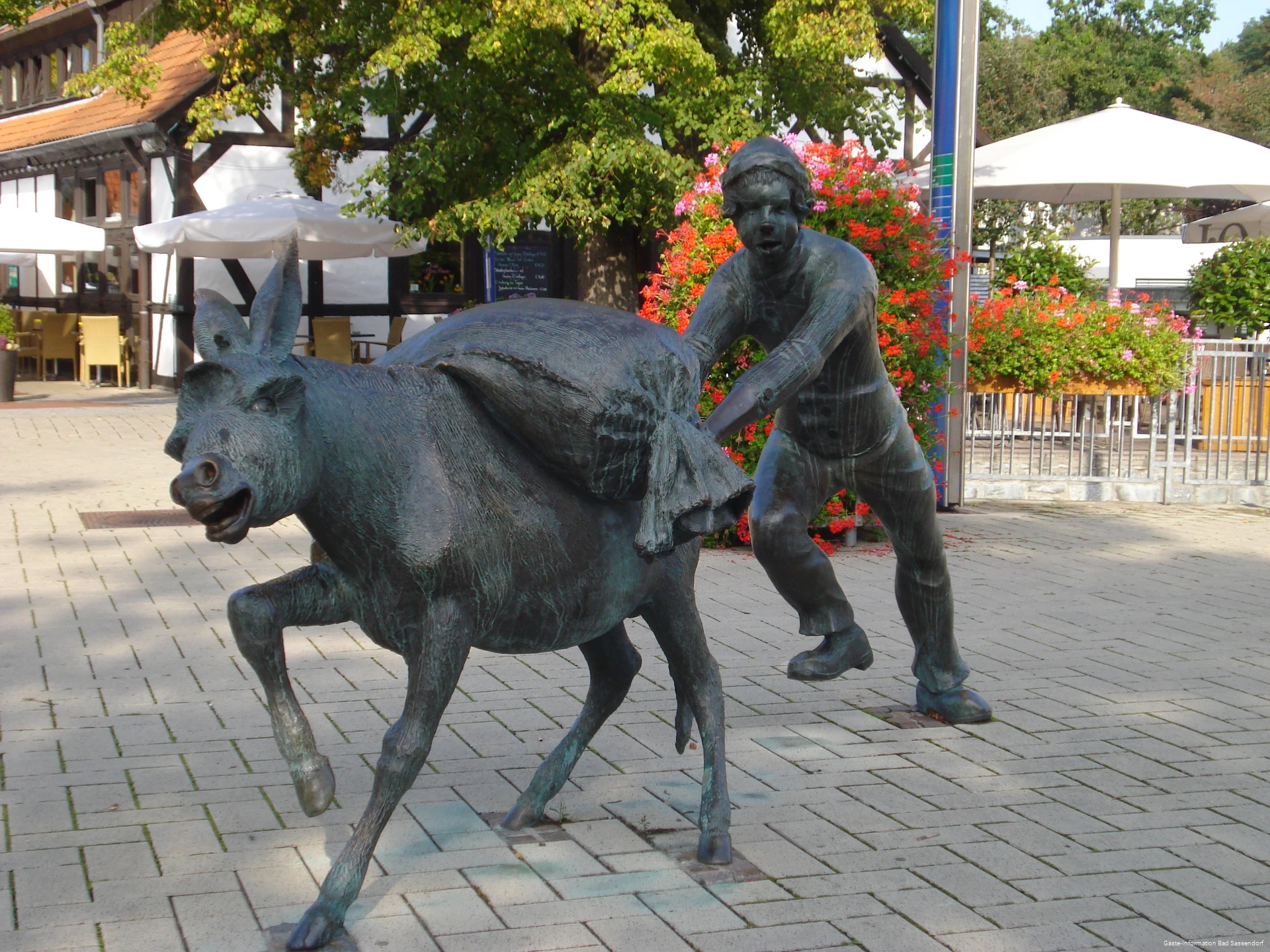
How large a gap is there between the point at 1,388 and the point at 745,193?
16.9m

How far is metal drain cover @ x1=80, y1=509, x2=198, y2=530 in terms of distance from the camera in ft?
31.3

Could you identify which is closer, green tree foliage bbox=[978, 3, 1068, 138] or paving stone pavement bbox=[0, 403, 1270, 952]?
paving stone pavement bbox=[0, 403, 1270, 952]

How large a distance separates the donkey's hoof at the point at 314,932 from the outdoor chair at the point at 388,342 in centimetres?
1761

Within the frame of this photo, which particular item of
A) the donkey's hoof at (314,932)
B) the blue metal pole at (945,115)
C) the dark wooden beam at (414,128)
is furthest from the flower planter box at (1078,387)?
the dark wooden beam at (414,128)

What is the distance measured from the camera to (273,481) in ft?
9.05

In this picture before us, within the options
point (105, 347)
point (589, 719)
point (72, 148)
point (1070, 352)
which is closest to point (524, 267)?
point (105, 347)

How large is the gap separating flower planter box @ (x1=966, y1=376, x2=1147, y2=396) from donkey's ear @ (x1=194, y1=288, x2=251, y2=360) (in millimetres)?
9513

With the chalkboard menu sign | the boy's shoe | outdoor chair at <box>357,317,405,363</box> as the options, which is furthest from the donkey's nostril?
the chalkboard menu sign

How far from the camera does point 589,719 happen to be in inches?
160

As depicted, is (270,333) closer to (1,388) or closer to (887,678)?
(887,678)

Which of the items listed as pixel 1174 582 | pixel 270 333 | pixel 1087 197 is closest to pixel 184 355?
pixel 1087 197

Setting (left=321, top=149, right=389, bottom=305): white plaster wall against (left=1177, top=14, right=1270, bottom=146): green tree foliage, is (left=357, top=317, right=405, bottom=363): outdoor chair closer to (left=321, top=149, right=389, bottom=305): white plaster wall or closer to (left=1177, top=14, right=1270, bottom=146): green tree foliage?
(left=321, top=149, right=389, bottom=305): white plaster wall

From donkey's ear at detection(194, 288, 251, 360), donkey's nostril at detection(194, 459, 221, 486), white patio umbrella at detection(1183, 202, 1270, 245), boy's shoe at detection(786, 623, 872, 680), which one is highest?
white patio umbrella at detection(1183, 202, 1270, 245)

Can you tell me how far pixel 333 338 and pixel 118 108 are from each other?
5991mm
